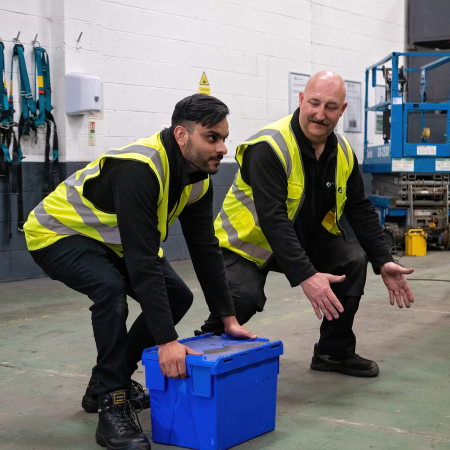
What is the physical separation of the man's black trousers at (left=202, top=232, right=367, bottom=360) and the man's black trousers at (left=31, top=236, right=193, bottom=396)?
38cm

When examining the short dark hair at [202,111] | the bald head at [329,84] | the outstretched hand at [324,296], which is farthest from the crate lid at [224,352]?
the bald head at [329,84]

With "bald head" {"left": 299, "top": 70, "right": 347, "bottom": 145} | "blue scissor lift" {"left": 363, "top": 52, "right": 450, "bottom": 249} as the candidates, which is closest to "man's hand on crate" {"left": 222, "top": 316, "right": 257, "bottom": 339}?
"bald head" {"left": 299, "top": 70, "right": 347, "bottom": 145}

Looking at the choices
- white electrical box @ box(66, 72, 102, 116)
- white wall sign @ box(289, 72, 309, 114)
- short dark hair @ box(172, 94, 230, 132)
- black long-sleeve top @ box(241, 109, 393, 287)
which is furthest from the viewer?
white wall sign @ box(289, 72, 309, 114)

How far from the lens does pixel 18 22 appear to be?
5781 mm

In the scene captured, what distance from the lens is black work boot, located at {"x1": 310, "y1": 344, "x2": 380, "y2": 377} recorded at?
306cm

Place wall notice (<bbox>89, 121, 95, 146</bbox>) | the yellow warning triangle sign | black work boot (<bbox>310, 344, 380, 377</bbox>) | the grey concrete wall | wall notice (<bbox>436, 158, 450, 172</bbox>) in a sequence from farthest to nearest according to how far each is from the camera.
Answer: wall notice (<bbox>436, 158, 450, 172</bbox>), the yellow warning triangle sign, wall notice (<bbox>89, 121, 95, 146</bbox>), the grey concrete wall, black work boot (<bbox>310, 344, 380, 377</bbox>)

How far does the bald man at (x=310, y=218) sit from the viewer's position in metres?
2.81

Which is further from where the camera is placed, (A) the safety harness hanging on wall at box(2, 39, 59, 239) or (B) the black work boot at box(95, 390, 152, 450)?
(A) the safety harness hanging on wall at box(2, 39, 59, 239)

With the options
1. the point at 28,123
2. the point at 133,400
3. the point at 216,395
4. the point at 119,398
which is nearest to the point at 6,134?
the point at 28,123

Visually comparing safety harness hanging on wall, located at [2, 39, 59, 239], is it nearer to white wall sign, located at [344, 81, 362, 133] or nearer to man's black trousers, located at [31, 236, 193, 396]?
man's black trousers, located at [31, 236, 193, 396]

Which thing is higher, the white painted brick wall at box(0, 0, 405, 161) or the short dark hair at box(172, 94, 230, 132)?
the white painted brick wall at box(0, 0, 405, 161)

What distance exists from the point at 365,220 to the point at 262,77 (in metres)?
5.31

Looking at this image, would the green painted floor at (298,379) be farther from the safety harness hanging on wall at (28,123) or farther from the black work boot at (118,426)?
the safety harness hanging on wall at (28,123)

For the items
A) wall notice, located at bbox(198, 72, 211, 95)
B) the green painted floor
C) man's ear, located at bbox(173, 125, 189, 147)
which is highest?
wall notice, located at bbox(198, 72, 211, 95)
